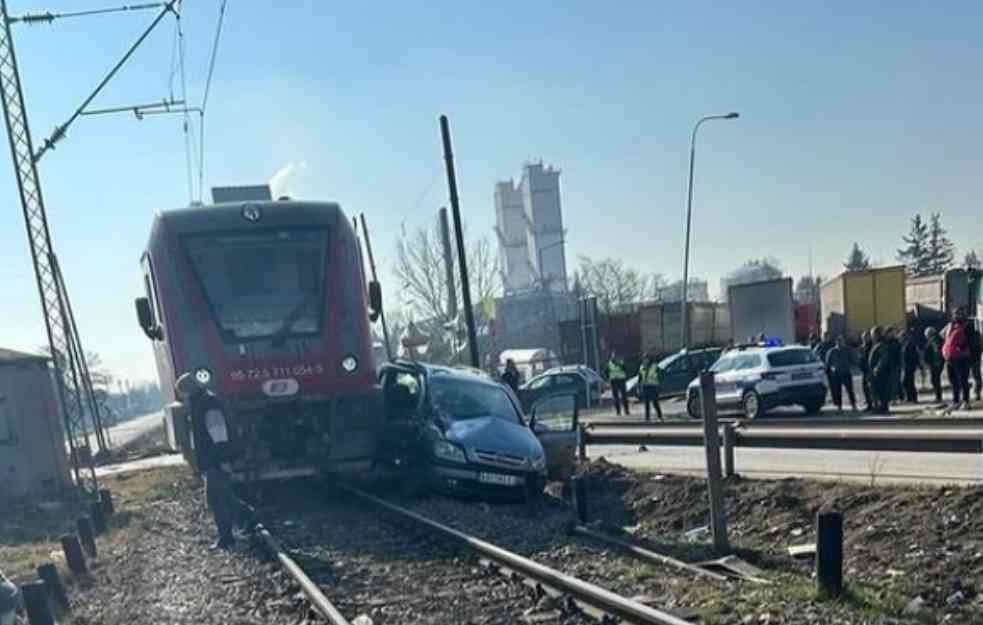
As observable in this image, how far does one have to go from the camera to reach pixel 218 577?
905cm

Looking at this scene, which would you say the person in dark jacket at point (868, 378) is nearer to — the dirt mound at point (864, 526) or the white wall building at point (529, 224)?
the dirt mound at point (864, 526)

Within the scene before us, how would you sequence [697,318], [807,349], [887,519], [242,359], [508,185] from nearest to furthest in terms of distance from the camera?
[887,519] < [242,359] < [807,349] < [697,318] < [508,185]

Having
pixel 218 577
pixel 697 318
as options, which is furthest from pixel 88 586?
pixel 697 318

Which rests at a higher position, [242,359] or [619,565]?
[242,359]

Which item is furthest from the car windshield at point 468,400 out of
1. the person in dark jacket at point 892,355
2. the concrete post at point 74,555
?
the person in dark jacket at point 892,355

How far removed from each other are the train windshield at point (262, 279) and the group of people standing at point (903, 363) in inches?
441

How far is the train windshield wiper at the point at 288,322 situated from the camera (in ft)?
41.3

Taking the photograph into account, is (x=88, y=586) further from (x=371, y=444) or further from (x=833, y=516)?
(x=833, y=516)

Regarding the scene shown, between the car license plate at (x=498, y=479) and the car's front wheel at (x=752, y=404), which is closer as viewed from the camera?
the car license plate at (x=498, y=479)

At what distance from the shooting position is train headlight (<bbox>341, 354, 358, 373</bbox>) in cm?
1285

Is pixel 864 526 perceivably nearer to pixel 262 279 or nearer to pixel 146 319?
pixel 262 279

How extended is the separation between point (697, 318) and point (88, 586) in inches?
1569

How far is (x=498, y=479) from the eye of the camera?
12.4 m

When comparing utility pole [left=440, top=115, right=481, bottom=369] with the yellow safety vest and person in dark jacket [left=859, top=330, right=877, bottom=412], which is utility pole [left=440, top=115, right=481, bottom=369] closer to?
the yellow safety vest
